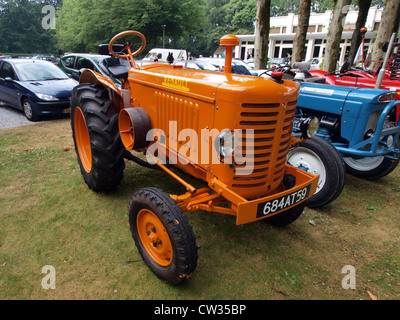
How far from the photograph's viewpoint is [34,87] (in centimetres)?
721

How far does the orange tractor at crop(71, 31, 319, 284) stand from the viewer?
6.70 ft

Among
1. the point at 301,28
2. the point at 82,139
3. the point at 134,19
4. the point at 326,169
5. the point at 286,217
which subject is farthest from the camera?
the point at 134,19

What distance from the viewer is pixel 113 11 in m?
27.5

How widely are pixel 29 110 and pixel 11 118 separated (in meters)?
0.66

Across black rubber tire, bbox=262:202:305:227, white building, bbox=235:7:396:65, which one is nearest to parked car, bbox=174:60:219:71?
black rubber tire, bbox=262:202:305:227

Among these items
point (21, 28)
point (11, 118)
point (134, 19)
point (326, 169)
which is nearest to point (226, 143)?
point (326, 169)

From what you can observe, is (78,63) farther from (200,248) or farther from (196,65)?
(200,248)

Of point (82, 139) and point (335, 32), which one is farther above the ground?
point (335, 32)

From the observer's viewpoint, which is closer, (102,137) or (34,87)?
(102,137)

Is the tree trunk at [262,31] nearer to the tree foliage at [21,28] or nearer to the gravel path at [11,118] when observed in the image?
the gravel path at [11,118]

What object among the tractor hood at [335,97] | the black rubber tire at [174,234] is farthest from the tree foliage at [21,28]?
the black rubber tire at [174,234]

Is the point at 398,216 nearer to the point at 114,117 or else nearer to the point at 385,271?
the point at 385,271

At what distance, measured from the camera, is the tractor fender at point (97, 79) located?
330 centimetres

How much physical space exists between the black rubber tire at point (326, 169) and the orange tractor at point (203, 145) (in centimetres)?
76
